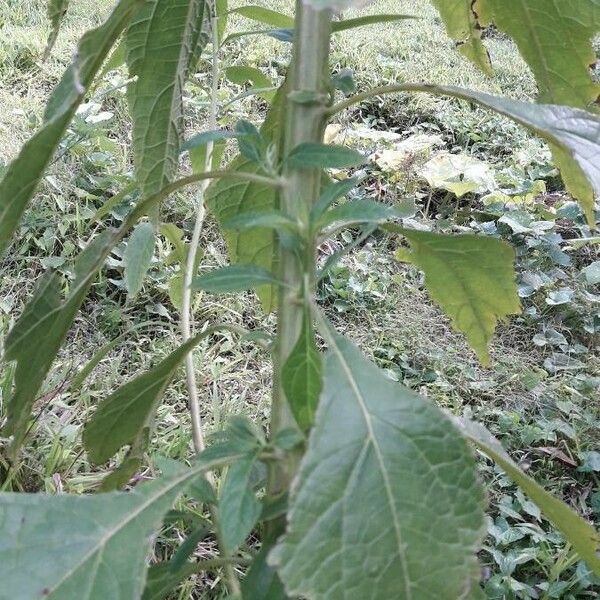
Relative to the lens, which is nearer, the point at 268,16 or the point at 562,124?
the point at 562,124

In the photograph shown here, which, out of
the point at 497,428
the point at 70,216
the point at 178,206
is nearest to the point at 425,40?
the point at 178,206

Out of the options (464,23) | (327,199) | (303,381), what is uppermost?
(464,23)

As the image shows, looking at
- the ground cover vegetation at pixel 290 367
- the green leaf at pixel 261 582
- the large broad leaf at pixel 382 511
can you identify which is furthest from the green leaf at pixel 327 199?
the green leaf at pixel 261 582

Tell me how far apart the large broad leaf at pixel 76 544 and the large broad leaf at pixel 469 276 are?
291mm

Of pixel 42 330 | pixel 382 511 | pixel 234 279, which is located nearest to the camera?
pixel 382 511

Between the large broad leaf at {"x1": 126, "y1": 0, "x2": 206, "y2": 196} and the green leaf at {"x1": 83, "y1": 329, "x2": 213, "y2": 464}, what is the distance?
0.16m

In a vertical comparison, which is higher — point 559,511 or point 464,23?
point 464,23

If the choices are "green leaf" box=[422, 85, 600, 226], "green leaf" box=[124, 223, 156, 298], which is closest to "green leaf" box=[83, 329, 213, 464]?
"green leaf" box=[124, 223, 156, 298]

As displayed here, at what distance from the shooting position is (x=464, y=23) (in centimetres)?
69

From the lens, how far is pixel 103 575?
1.28ft

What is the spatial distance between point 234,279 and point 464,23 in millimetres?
368

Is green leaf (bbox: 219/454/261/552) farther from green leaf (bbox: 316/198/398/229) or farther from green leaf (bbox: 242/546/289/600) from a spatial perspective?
green leaf (bbox: 316/198/398/229)

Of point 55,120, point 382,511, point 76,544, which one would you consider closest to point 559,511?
point 382,511

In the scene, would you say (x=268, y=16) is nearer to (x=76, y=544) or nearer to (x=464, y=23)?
(x=464, y=23)
